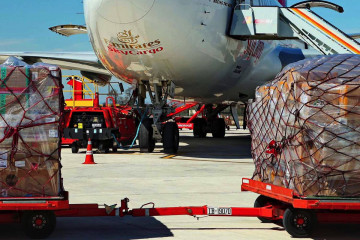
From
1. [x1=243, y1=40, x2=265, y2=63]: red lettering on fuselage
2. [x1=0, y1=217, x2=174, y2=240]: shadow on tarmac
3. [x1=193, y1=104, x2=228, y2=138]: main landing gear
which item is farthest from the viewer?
[x1=193, y1=104, x2=228, y2=138]: main landing gear

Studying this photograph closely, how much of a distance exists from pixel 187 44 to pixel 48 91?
28.3 ft

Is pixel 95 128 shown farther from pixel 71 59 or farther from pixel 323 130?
pixel 323 130

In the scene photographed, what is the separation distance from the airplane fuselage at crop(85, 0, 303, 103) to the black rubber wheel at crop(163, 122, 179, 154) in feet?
3.90

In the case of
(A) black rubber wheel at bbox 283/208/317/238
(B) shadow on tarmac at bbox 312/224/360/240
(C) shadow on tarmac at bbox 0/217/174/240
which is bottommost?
(B) shadow on tarmac at bbox 312/224/360/240

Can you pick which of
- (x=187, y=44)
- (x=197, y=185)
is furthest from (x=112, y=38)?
(x=197, y=185)

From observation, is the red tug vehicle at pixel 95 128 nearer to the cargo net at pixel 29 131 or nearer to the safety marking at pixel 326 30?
the safety marking at pixel 326 30

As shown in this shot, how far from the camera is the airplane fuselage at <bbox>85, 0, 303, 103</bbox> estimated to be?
538 inches

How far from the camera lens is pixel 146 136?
1666 centimetres

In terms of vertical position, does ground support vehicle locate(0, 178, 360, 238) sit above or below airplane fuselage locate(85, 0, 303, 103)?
below

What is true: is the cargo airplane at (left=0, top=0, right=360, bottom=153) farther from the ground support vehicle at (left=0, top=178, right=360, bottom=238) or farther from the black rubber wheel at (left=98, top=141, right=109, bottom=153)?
the ground support vehicle at (left=0, top=178, right=360, bottom=238)

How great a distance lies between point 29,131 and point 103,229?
136 cm

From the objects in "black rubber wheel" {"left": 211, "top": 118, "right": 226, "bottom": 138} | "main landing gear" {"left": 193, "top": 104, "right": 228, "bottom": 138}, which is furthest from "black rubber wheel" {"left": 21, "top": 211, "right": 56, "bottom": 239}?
"black rubber wheel" {"left": 211, "top": 118, "right": 226, "bottom": 138}

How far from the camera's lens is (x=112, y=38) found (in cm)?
1423

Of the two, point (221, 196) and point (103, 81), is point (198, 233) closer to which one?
point (221, 196)
